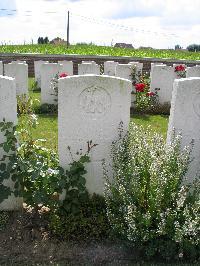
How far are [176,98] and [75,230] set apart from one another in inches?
73.9

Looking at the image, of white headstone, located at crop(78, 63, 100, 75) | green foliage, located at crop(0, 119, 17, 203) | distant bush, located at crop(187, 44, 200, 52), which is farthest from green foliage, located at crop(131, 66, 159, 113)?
distant bush, located at crop(187, 44, 200, 52)

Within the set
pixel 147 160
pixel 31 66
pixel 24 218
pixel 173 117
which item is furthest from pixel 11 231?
pixel 31 66

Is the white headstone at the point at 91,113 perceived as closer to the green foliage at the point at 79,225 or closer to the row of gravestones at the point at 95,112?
the row of gravestones at the point at 95,112

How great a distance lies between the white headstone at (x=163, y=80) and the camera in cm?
1031

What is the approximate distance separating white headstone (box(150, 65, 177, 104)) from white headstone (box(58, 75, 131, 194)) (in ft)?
19.5

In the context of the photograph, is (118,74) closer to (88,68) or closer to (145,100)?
(145,100)

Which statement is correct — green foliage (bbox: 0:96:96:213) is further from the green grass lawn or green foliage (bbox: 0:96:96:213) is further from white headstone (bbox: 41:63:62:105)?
white headstone (bbox: 41:63:62:105)

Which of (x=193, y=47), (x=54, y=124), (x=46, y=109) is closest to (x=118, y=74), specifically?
(x=46, y=109)

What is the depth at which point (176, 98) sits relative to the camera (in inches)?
181

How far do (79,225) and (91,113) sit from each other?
1266 millimetres

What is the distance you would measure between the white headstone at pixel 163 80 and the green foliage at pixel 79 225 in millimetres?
6450

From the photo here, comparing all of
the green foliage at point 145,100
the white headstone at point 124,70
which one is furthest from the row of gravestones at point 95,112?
the white headstone at point 124,70

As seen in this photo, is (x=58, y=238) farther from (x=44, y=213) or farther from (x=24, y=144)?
(x=24, y=144)

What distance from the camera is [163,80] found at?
34.2 ft
